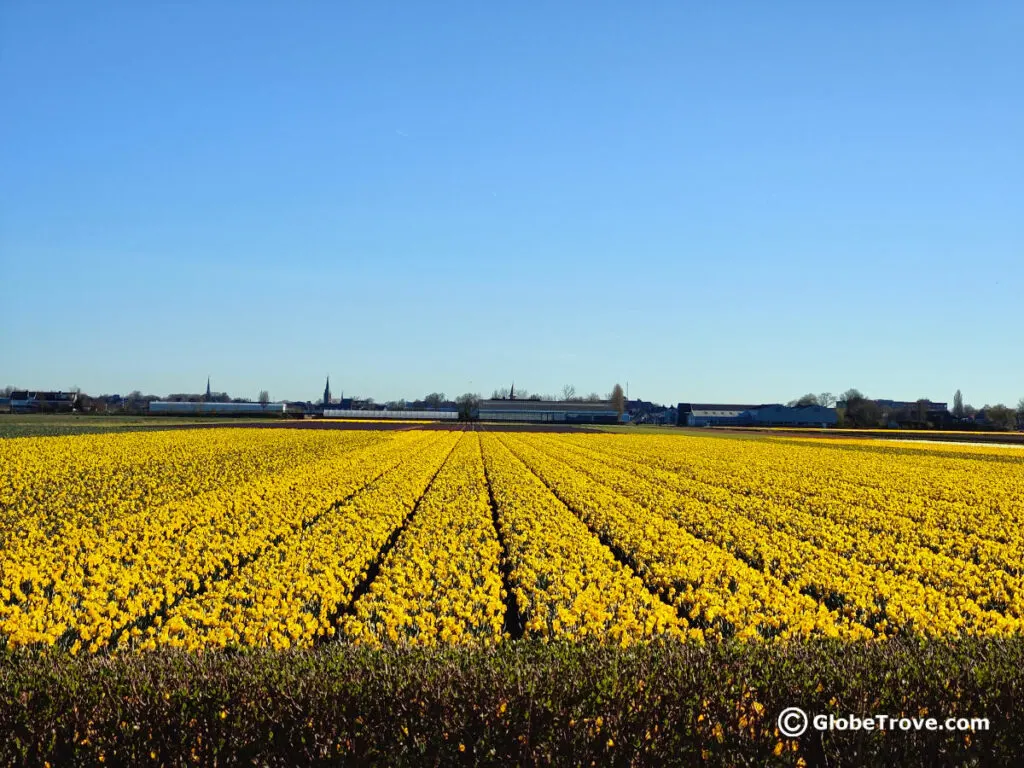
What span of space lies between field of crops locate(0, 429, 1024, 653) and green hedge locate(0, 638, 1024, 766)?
216 cm

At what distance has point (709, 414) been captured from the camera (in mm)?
152250

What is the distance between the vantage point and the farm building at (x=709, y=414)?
14500 centimetres

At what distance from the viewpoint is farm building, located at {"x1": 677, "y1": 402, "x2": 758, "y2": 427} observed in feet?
476

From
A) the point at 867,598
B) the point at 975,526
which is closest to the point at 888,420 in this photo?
the point at 975,526

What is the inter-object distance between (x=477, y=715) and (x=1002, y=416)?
446ft

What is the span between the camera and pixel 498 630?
Result: 824 cm

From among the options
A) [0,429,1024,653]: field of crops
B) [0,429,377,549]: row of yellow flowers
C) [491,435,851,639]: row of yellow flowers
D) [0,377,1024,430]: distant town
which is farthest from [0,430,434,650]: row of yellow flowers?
[0,377,1024,430]: distant town

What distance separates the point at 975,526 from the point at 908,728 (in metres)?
13.5

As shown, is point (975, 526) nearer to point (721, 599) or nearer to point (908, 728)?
point (721, 599)

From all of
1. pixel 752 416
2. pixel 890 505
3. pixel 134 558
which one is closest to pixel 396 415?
pixel 752 416

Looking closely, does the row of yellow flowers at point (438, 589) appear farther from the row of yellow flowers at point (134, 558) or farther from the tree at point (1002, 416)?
the tree at point (1002, 416)

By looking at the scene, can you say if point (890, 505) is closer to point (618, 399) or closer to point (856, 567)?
point (856, 567)

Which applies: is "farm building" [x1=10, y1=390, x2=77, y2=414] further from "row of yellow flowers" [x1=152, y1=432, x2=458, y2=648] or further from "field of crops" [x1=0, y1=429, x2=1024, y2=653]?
"row of yellow flowers" [x1=152, y1=432, x2=458, y2=648]

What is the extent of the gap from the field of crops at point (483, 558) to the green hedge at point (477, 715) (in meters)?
2.16
